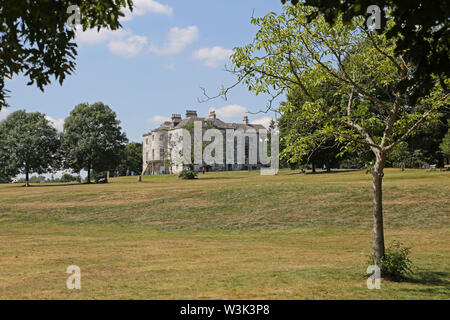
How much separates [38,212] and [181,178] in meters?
38.6

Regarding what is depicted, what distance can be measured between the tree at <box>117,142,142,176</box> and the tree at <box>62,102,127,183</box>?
40.6m

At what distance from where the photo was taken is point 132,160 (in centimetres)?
12925

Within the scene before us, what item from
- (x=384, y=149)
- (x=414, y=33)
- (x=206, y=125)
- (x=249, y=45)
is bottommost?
(x=384, y=149)

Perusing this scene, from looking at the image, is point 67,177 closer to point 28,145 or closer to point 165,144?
point 28,145

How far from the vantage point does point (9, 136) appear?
7425 cm

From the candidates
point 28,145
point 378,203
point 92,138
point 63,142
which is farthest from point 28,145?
point 378,203

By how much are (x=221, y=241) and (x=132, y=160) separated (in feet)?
368

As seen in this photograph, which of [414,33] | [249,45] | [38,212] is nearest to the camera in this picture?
[414,33]

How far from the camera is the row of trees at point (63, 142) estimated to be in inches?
2904

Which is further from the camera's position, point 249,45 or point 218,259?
point 218,259

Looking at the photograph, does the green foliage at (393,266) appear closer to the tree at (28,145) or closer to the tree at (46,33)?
the tree at (46,33)

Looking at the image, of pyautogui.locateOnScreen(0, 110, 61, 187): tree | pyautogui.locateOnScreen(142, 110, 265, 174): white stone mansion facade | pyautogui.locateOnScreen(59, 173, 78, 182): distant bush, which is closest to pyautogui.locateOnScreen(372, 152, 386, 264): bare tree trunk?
pyautogui.locateOnScreen(0, 110, 61, 187): tree
